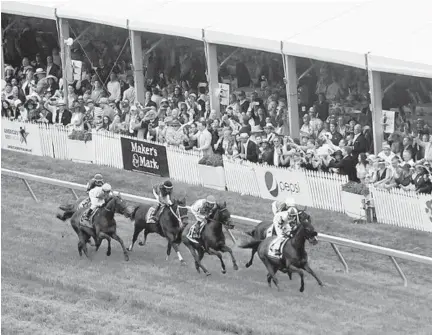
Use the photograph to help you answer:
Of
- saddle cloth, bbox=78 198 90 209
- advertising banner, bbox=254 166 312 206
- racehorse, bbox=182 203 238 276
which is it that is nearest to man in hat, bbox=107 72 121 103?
advertising banner, bbox=254 166 312 206

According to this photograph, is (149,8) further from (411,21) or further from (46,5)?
(411,21)

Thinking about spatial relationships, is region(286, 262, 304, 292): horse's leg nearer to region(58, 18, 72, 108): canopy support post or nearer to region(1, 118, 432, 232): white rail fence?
region(1, 118, 432, 232): white rail fence

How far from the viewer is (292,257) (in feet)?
59.7

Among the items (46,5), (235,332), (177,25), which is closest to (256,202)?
(177,25)

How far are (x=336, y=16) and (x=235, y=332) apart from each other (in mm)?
10486

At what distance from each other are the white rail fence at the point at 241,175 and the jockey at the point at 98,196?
446cm

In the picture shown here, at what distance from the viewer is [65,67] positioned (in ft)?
99.0

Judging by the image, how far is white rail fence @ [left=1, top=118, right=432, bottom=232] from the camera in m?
21.6

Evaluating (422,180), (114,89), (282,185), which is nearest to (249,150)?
(282,185)

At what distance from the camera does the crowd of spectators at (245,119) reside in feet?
74.4

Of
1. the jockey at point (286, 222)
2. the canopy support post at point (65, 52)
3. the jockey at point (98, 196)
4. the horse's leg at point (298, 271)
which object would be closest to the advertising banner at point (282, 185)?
the jockey at point (286, 222)

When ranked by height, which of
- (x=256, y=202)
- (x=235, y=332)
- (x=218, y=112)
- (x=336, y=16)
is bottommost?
(x=235, y=332)

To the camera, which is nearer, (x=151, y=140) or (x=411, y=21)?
(x=411, y=21)

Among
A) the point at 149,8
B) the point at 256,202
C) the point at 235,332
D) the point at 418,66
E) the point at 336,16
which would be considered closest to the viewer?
the point at 235,332
